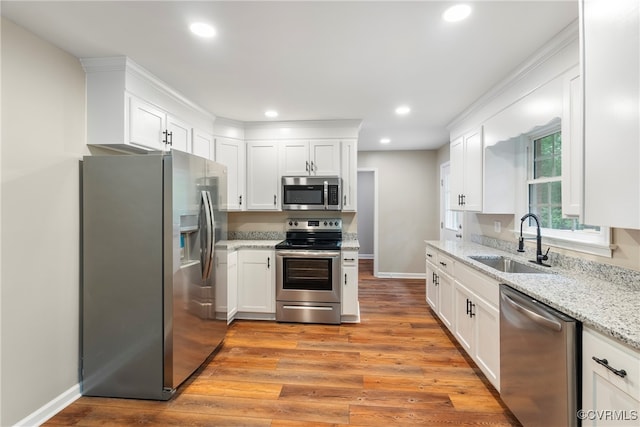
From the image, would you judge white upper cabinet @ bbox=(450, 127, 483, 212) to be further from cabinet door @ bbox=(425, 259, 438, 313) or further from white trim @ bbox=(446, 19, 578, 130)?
cabinet door @ bbox=(425, 259, 438, 313)

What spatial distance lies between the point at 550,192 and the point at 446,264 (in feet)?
3.67

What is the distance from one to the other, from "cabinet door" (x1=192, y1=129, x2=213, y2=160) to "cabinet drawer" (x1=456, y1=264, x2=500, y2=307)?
10.1 feet

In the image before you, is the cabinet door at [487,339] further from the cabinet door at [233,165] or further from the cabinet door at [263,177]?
the cabinet door at [233,165]

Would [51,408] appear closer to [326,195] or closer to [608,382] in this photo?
[326,195]

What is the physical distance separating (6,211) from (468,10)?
9.76ft

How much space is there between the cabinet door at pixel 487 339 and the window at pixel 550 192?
2.52 ft

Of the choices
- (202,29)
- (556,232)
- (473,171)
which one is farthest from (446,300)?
(202,29)

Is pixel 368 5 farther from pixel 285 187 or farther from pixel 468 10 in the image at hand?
pixel 285 187

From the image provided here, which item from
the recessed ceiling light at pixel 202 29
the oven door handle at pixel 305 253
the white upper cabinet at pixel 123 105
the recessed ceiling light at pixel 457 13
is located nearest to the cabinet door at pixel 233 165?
the oven door handle at pixel 305 253

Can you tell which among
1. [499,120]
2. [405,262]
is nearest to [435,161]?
[405,262]

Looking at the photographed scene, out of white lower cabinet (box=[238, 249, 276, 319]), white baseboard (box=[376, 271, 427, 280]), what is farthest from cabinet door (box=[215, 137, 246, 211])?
white baseboard (box=[376, 271, 427, 280])

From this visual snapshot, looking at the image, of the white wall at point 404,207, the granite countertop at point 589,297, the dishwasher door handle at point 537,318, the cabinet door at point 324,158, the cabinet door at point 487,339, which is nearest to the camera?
the granite countertop at point 589,297

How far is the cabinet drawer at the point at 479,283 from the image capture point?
1959 millimetres

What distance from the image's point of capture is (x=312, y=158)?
3748mm
